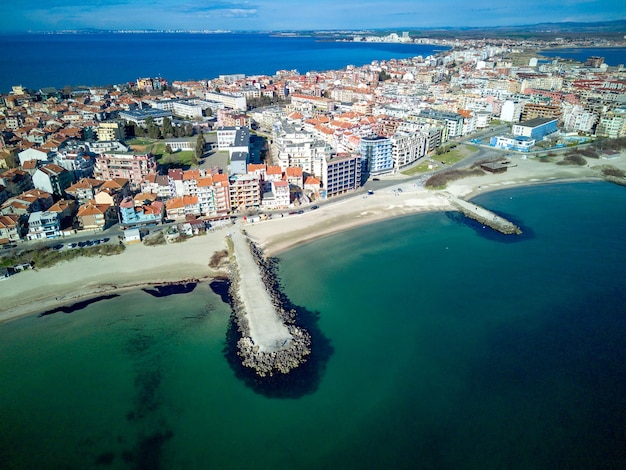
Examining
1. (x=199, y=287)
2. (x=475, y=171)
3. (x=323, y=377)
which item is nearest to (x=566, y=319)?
(x=323, y=377)

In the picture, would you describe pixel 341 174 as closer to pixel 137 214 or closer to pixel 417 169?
pixel 417 169

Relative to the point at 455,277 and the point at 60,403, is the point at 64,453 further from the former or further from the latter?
the point at 455,277

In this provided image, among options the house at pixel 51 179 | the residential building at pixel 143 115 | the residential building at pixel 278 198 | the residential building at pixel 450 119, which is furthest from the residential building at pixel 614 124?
the house at pixel 51 179

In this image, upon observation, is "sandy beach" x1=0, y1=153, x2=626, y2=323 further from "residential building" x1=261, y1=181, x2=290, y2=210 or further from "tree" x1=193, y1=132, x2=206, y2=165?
"tree" x1=193, y1=132, x2=206, y2=165

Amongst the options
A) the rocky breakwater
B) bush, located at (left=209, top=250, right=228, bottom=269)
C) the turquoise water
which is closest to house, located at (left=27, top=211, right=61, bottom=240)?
the turquoise water

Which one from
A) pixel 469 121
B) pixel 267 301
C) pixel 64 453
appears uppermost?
pixel 469 121

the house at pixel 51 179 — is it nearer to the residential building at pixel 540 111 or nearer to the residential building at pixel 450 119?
the residential building at pixel 450 119
